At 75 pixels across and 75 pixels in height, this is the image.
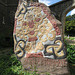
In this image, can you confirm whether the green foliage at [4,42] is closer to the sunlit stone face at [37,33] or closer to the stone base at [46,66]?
the sunlit stone face at [37,33]

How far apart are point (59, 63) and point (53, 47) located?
1.08 feet

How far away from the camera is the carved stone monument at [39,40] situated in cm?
173

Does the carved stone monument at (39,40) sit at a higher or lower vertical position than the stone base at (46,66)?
higher

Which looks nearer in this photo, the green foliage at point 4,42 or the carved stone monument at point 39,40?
the carved stone monument at point 39,40

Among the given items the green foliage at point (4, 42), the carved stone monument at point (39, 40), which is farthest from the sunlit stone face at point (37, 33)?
the green foliage at point (4, 42)

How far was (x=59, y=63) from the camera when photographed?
1.70 metres

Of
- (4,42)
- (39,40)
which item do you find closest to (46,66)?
(39,40)

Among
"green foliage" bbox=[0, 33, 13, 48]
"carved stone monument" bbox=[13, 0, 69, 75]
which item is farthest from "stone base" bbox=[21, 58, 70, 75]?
"green foliage" bbox=[0, 33, 13, 48]

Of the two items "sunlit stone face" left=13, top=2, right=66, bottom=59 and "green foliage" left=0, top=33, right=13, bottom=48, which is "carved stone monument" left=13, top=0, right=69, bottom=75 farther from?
"green foliage" left=0, top=33, right=13, bottom=48

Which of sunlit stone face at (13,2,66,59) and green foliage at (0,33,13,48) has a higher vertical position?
sunlit stone face at (13,2,66,59)

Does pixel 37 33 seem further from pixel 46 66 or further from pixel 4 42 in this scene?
pixel 4 42

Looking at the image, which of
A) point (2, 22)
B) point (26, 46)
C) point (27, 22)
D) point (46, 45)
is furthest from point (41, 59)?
point (2, 22)

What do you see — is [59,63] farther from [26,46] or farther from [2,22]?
[2,22]

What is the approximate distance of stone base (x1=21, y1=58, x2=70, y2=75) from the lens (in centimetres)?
170
